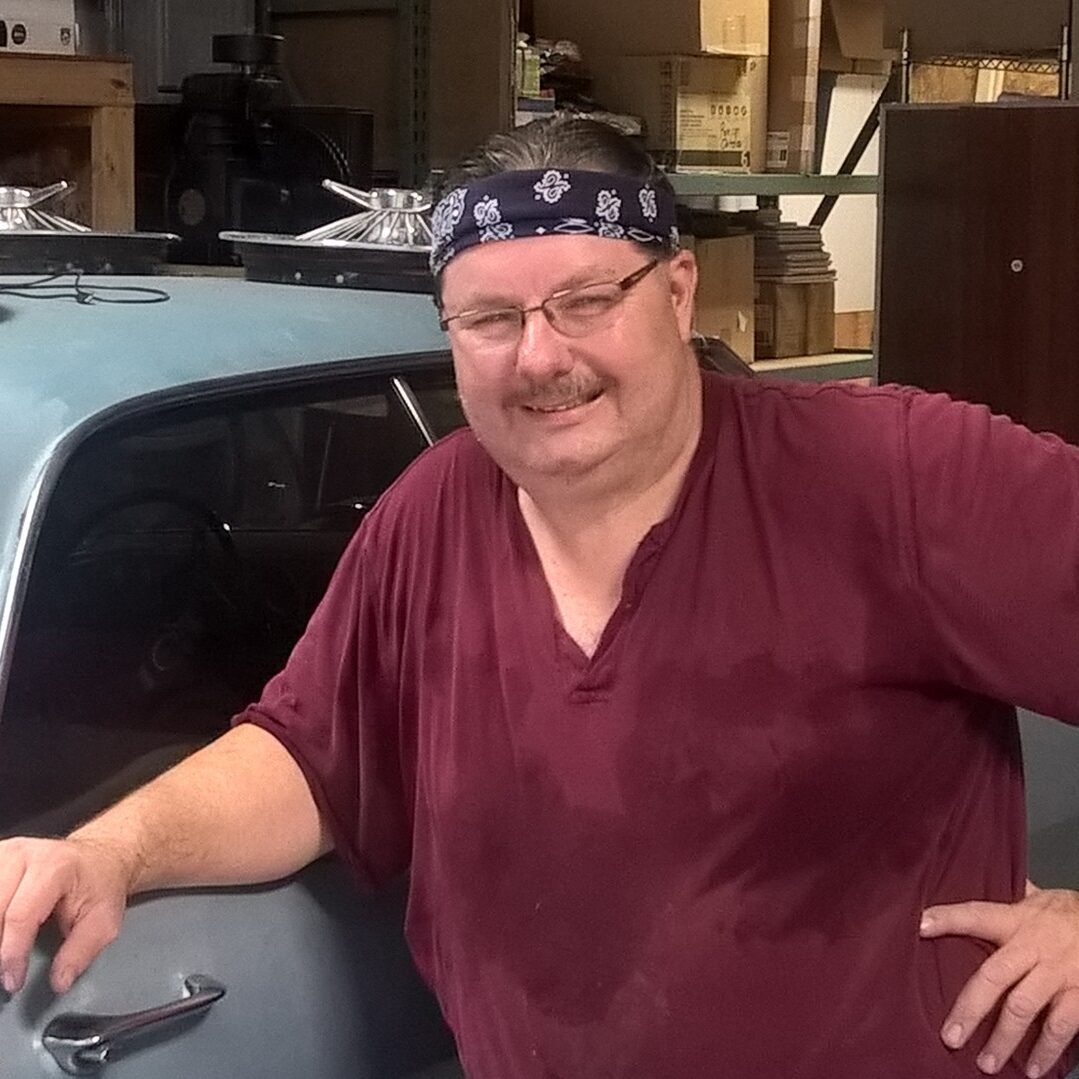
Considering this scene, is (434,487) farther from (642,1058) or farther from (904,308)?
(904,308)

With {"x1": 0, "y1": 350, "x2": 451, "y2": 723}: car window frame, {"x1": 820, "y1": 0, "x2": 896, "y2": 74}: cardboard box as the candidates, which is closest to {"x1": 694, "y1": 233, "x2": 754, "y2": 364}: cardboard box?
{"x1": 820, "y1": 0, "x2": 896, "y2": 74}: cardboard box

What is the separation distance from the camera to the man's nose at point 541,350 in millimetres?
1205

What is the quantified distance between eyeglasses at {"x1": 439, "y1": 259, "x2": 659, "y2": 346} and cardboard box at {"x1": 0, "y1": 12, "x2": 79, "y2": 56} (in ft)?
7.70

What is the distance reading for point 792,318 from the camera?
4141 millimetres

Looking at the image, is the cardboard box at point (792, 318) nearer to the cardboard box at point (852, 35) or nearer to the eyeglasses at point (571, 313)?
the cardboard box at point (852, 35)

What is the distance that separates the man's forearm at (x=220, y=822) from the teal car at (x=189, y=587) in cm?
2

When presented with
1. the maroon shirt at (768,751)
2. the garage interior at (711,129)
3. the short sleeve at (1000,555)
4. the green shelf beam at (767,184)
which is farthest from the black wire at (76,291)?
the green shelf beam at (767,184)

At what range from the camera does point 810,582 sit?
1201 mm

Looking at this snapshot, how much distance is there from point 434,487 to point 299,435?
0.33 m

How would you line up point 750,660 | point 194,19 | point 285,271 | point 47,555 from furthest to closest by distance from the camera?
point 194,19 → point 285,271 → point 47,555 → point 750,660

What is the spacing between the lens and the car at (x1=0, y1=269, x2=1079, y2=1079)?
1.22 meters

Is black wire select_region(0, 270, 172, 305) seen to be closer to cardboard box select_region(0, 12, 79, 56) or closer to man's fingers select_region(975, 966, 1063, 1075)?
man's fingers select_region(975, 966, 1063, 1075)

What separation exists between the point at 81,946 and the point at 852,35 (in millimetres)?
3510

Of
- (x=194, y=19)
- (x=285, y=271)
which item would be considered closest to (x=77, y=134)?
(x=194, y=19)
